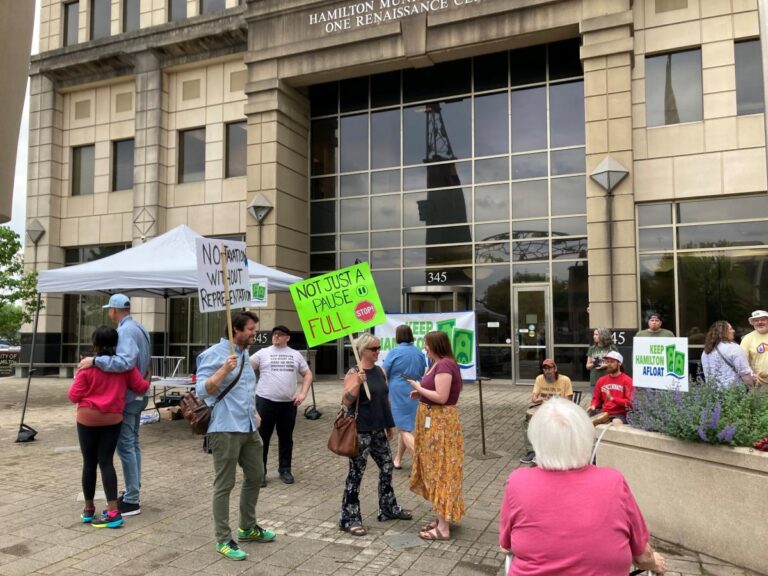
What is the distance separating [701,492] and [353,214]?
14.7 m

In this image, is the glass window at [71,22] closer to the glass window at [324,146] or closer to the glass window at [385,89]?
the glass window at [324,146]

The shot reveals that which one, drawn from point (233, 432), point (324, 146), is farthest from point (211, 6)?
point (233, 432)

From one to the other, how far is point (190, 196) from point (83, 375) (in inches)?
601

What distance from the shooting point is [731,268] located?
45.6 ft

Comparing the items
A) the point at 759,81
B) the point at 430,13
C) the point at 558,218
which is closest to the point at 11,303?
the point at 430,13

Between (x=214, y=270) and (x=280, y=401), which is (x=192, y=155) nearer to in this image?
(x=280, y=401)

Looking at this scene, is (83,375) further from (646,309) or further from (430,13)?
(430,13)

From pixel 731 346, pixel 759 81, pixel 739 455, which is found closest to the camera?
pixel 739 455

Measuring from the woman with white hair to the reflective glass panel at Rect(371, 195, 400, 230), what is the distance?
15.7 m

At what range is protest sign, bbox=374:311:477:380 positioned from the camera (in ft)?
28.7

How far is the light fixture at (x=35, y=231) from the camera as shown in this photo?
21344 mm

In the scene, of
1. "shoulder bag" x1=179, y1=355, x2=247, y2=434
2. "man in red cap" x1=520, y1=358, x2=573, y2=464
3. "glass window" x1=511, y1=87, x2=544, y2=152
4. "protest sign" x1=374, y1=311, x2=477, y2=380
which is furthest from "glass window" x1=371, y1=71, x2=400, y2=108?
"shoulder bag" x1=179, y1=355, x2=247, y2=434

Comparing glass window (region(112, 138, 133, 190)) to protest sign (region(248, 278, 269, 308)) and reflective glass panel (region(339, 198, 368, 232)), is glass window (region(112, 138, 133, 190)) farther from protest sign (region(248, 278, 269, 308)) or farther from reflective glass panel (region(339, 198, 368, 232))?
protest sign (region(248, 278, 269, 308))

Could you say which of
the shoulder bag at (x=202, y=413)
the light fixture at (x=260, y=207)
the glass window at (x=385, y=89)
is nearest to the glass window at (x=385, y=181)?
the glass window at (x=385, y=89)
